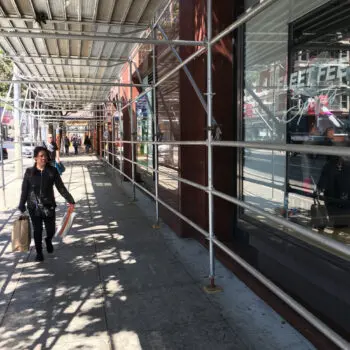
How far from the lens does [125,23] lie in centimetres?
547

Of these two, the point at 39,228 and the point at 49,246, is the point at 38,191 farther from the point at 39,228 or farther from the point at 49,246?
the point at 49,246

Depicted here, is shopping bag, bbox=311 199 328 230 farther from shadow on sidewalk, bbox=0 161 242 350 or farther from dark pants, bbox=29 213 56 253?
dark pants, bbox=29 213 56 253

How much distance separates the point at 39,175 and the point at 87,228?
176 centimetres

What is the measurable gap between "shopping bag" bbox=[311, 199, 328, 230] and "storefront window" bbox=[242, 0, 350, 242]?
0.01 m

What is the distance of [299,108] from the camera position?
152 inches

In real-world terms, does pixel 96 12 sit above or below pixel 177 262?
above

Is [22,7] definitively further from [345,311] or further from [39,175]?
[345,311]

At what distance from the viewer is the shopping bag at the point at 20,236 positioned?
184 inches

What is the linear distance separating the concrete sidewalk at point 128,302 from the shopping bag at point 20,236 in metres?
0.21

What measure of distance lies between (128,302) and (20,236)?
1.80 metres

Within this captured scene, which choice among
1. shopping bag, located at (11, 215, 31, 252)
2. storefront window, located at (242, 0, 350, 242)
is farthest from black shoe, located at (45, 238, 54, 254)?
storefront window, located at (242, 0, 350, 242)

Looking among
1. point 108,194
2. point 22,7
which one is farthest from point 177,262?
point 108,194

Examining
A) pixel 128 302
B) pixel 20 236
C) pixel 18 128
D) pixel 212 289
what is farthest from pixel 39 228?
pixel 18 128

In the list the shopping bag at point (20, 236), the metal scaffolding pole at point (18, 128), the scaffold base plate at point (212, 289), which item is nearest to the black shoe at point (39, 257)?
the shopping bag at point (20, 236)
